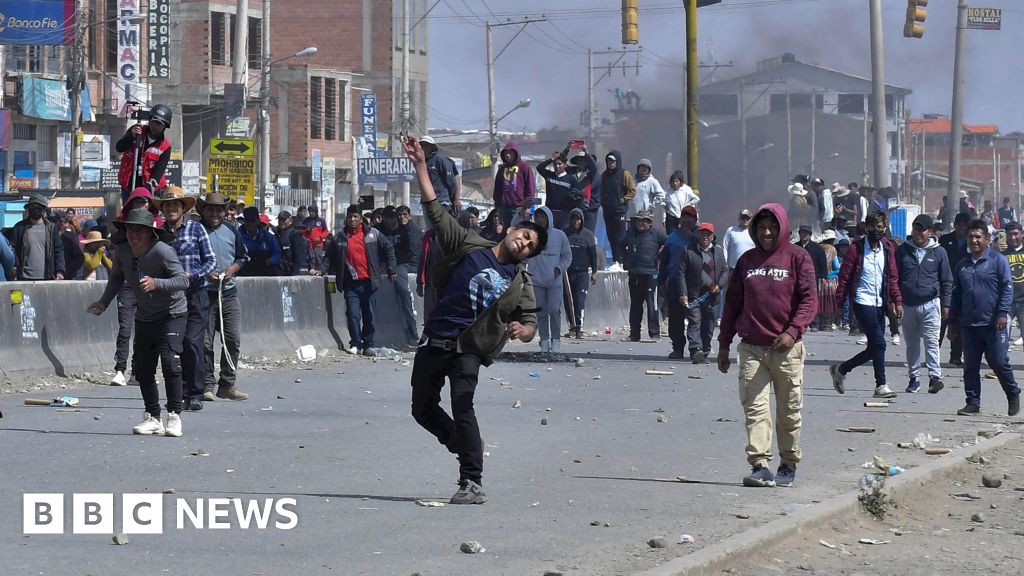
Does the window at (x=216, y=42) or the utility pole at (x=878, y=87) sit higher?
the window at (x=216, y=42)

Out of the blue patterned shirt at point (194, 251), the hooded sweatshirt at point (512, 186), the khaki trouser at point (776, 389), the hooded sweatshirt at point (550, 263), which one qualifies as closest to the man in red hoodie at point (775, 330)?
the khaki trouser at point (776, 389)

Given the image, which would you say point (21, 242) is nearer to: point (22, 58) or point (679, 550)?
point (679, 550)

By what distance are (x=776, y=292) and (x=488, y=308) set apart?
82.6 inches

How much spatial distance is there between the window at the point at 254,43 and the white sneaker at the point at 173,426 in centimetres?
5688

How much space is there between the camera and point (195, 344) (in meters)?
13.1

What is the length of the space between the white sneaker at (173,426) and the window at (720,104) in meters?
89.3

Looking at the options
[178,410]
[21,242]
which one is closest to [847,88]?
[21,242]

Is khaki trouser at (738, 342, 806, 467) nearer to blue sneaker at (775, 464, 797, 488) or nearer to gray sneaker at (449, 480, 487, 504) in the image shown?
blue sneaker at (775, 464, 797, 488)

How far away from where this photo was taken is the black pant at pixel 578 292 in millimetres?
23078

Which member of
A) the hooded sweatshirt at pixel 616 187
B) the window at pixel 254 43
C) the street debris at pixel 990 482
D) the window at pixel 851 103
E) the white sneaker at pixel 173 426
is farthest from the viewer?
the window at pixel 851 103

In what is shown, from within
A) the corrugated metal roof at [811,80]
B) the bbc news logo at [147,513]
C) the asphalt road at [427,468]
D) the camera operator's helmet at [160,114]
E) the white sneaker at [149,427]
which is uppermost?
the corrugated metal roof at [811,80]

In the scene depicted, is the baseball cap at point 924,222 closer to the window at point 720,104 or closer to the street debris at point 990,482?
the street debris at point 990,482

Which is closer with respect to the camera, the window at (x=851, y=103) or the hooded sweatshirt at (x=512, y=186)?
the hooded sweatshirt at (x=512, y=186)

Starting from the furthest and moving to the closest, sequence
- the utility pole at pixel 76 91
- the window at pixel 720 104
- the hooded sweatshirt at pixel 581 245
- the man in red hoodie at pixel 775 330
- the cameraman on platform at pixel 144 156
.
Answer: the window at pixel 720 104
the utility pole at pixel 76 91
the hooded sweatshirt at pixel 581 245
the cameraman on platform at pixel 144 156
the man in red hoodie at pixel 775 330
